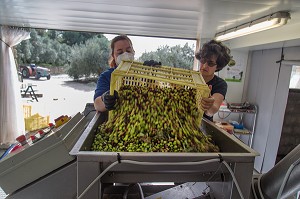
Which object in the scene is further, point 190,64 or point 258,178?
point 190,64

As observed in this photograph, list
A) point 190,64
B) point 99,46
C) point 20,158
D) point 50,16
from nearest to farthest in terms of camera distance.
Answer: point 20,158 → point 50,16 → point 99,46 → point 190,64

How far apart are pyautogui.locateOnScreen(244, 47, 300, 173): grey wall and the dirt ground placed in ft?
10.6

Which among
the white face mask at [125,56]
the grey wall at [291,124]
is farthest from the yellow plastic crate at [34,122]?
the grey wall at [291,124]

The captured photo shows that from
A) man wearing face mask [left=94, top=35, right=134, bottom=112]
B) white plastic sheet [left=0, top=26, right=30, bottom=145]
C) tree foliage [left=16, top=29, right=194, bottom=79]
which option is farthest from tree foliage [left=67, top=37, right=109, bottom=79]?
man wearing face mask [left=94, top=35, right=134, bottom=112]

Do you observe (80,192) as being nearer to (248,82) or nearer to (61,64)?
(61,64)

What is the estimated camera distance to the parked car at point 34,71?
3869 mm

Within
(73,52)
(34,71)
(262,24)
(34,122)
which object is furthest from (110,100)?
(34,71)

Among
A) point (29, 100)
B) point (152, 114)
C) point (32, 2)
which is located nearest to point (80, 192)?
point (152, 114)

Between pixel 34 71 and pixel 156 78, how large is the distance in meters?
3.98

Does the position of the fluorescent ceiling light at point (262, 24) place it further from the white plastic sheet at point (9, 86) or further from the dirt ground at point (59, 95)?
the white plastic sheet at point (9, 86)

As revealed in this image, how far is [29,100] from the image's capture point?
13.2ft

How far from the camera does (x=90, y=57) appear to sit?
378 centimetres

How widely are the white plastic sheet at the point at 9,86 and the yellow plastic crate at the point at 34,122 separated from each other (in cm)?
19

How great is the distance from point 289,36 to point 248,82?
1660 mm
